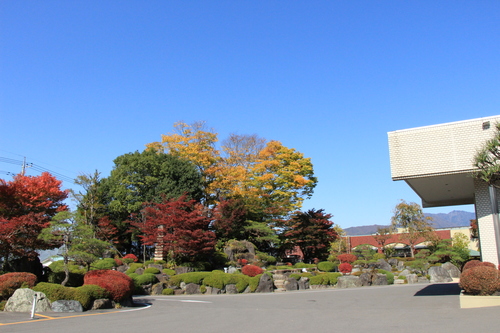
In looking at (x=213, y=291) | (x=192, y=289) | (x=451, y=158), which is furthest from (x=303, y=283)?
(x=451, y=158)

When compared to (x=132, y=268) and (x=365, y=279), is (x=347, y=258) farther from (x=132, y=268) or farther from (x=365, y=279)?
(x=132, y=268)

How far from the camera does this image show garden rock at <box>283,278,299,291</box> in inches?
947

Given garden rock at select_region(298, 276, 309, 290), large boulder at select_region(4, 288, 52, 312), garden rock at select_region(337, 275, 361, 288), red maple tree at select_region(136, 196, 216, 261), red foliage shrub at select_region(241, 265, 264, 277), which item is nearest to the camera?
large boulder at select_region(4, 288, 52, 312)

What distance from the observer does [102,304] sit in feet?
46.9

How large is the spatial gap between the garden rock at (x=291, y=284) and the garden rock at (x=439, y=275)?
10.0 meters

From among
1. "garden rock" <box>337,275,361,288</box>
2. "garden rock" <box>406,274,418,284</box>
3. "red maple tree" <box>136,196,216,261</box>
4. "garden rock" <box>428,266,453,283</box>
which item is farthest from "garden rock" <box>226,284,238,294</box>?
"garden rock" <box>428,266,453,283</box>

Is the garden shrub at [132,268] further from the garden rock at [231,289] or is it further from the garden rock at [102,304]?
the garden rock at [102,304]

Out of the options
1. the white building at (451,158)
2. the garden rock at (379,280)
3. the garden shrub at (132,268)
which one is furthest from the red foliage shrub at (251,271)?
the white building at (451,158)

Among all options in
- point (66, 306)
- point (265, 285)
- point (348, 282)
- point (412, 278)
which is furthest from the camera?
point (412, 278)

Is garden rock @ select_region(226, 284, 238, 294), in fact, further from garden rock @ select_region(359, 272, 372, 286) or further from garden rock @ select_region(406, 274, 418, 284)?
garden rock @ select_region(406, 274, 418, 284)

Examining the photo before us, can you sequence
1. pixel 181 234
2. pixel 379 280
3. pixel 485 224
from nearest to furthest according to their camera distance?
pixel 485 224 → pixel 379 280 → pixel 181 234

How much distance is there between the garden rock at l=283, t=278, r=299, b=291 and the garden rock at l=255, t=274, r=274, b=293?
1092 mm

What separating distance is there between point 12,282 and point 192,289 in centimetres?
1072

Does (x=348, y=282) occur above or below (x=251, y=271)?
below
